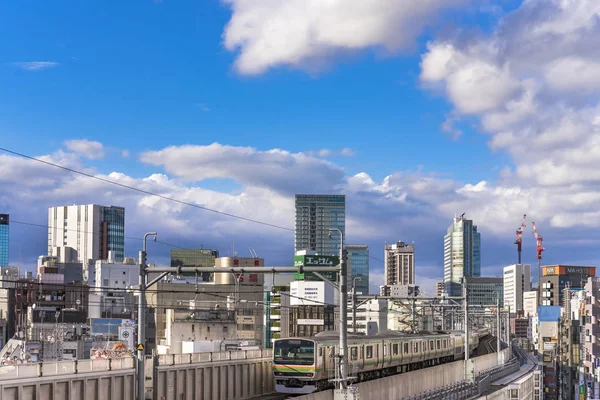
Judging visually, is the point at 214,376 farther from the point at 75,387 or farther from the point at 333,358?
the point at 75,387

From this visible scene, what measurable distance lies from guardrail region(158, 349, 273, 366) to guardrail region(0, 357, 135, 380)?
212 centimetres

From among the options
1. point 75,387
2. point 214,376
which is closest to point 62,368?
point 75,387

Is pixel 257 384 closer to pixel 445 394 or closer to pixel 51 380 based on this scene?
pixel 445 394

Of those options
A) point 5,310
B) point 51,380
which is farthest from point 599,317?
point 5,310

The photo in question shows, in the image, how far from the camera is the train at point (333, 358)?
43500 millimetres

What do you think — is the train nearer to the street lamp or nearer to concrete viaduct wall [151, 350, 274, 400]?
the street lamp

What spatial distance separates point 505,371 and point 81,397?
5184cm

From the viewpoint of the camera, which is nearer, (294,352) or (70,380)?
(70,380)

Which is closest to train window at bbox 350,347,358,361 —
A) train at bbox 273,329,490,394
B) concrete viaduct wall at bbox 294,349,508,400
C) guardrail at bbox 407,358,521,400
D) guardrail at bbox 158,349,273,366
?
train at bbox 273,329,490,394

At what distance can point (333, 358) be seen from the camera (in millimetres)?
44438

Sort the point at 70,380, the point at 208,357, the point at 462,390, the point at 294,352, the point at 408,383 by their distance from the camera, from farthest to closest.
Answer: the point at 462,390 → the point at 408,383 → the point at 294,352 → the point at 208,357 → the point at 70,380

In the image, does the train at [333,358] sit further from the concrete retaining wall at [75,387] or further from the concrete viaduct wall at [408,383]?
the concrete retaining wall at [75,387]

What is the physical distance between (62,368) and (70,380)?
0.52m

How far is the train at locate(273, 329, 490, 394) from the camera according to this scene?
43500 mm
